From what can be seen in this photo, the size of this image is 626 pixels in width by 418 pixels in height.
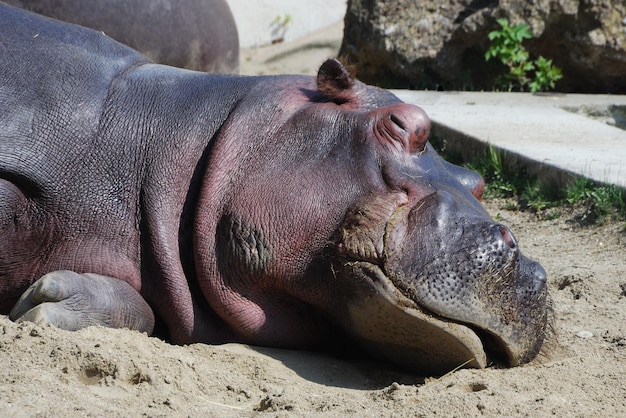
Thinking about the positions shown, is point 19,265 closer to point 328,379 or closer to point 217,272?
point 217,272

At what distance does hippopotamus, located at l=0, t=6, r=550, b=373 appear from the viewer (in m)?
3.18

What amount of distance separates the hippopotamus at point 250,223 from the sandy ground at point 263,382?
0.10 meters

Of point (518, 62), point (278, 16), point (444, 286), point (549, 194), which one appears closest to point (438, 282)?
point (444, 286)

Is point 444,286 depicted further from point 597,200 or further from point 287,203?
point 597,200

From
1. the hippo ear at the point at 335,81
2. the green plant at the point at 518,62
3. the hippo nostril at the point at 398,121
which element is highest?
the hippo ear at the point at 335,81

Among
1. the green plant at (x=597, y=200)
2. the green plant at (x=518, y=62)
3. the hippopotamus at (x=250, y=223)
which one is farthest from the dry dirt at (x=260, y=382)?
the green plant at (x=518, y=62)

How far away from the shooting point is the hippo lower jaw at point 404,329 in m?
3.14

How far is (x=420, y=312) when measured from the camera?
3.14m

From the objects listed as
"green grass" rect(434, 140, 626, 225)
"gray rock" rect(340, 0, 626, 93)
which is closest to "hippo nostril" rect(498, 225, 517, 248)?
"green grass" rect(434, 140, 626, 225)

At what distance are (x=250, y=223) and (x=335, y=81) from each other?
0.61 metres

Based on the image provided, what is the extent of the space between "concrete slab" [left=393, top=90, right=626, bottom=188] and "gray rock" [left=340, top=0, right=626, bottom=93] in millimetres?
527

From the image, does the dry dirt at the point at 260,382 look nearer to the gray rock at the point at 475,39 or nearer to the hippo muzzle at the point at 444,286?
the hippo muzzle at the point at 444,286

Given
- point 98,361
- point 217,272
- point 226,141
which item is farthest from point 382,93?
point 98,361

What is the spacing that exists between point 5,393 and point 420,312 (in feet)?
4.03
